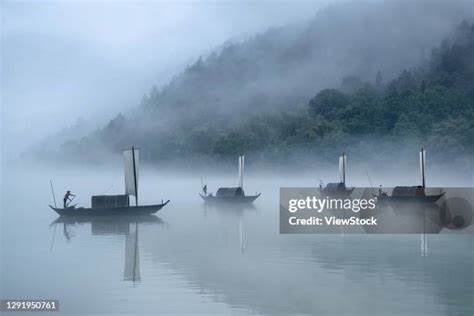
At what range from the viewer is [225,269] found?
8375 mm

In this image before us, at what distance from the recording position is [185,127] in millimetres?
26406

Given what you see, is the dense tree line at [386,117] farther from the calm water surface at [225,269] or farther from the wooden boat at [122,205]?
the calm water surface at [225,269]

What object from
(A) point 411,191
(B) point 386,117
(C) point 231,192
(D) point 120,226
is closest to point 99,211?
(D) point 120,226

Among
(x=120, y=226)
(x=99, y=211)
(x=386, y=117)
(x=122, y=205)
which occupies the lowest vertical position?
(x=120, y=226)

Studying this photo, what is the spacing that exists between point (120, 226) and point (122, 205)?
1.18m

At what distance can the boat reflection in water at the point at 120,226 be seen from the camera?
10.0 meters

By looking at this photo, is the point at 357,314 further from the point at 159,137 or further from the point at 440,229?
the point at 159,137

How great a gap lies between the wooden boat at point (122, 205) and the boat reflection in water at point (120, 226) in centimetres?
12

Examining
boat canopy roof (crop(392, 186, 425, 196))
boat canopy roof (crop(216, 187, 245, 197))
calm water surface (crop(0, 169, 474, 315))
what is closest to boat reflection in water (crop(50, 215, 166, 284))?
calm water surface (crop(0, 169, 474, 315))

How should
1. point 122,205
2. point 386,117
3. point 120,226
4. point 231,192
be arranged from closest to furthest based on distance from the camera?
point 120,226 < point 122,205 < point 231,192 < point 386,117

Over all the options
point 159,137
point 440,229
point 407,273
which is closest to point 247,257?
point 407,273

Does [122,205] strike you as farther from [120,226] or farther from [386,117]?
[386,117]

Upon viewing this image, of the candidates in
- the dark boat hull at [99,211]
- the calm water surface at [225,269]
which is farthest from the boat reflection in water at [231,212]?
the dark boat hull at [99,211]

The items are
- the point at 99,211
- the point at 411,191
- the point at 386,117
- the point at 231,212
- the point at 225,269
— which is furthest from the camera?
the point at 386,117
